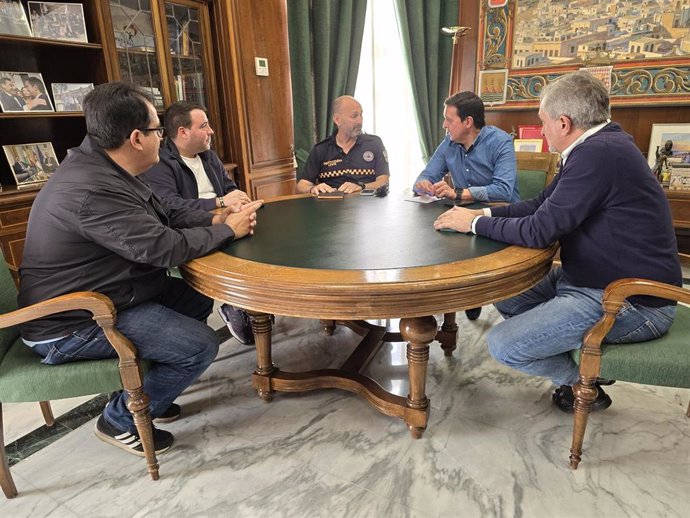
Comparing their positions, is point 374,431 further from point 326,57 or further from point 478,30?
point 478,30

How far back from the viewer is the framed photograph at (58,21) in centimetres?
250

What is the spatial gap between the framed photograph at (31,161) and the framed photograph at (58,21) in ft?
2.00

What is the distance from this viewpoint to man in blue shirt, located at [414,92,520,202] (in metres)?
2.40

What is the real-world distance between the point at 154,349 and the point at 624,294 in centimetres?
147

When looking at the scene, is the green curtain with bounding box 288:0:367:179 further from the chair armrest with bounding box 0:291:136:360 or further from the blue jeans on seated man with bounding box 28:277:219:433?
the chair armrest with bounding box 0:291:136:360

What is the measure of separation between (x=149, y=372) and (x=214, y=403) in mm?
469

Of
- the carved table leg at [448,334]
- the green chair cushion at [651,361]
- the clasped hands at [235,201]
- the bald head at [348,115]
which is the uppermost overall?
the bald head at [348,115]

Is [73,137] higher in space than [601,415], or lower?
higher

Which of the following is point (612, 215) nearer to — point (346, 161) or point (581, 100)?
point (581, 100)

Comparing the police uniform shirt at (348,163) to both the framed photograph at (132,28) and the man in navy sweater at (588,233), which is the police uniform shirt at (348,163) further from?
the man in navy sweater at (588,233)

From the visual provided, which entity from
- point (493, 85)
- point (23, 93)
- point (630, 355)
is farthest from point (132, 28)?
point (630, 355)

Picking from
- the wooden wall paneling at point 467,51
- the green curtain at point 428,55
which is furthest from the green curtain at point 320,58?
the wooden wall paneling at point 467,51

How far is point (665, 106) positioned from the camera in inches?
132

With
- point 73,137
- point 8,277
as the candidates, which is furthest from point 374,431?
A: point 73,137
